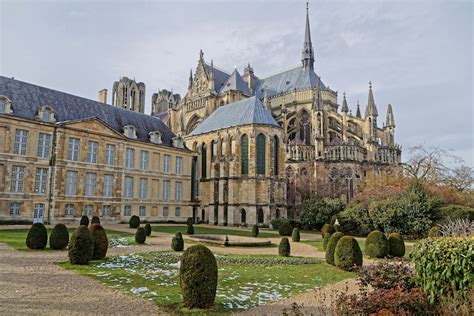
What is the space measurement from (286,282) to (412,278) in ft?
10.8

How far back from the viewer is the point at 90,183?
93.0ft

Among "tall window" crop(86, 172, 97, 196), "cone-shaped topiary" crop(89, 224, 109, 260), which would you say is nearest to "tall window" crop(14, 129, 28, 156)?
"tall window" crop(86, 172, 97, 196)

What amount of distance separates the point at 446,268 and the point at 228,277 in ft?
18.1

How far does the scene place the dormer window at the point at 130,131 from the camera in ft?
104

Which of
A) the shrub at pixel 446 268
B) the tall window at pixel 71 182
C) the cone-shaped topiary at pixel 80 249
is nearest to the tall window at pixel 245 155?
the tall window at pixel 71 182

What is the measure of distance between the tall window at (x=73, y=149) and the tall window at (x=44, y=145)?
1.53m

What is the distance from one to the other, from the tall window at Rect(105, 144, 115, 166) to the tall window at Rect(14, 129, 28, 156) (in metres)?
6.26

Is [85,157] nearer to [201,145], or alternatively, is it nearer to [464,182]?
[201,145]

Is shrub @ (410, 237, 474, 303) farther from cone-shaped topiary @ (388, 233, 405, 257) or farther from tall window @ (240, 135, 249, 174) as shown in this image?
tall window @ (240, 135, 249, 174)

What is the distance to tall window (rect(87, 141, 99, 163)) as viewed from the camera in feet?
93.2

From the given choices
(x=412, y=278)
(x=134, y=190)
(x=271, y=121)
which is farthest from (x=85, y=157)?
(x=412, y=278)

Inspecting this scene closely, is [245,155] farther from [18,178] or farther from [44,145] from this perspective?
[18,178]

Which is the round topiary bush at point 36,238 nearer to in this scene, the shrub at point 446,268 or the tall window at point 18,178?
the tall window at point 18,178

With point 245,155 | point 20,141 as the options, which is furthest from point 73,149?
point 245,155
